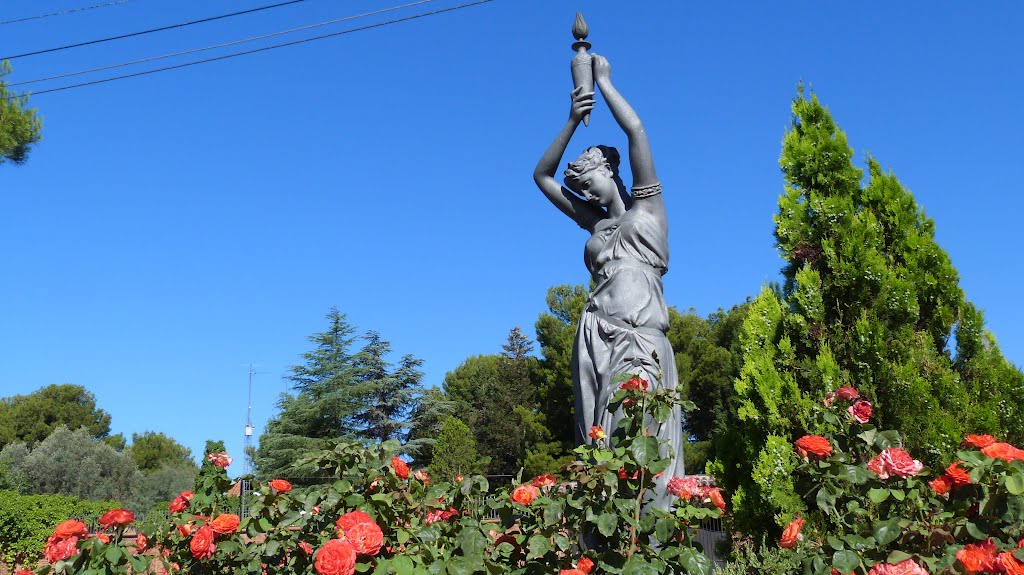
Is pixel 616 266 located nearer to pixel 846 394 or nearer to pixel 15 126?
pixel 846 394

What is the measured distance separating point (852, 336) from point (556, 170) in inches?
129

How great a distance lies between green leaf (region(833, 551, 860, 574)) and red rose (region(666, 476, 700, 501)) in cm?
56

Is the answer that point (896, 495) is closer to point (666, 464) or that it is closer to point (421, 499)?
point (666, 464)

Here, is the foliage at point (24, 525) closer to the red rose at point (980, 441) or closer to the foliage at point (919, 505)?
the foliage at point (919, 505)

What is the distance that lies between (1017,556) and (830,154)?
615 centimetres

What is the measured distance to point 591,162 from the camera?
4914 millimetres

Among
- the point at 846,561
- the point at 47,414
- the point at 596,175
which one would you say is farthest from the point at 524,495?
the point at 47,414

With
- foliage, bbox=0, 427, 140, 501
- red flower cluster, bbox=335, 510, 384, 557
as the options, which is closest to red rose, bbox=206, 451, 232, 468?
red flower cluster, bbox=335, 510, 384, 557

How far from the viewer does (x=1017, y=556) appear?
178 cm

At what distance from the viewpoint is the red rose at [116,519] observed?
2.73m

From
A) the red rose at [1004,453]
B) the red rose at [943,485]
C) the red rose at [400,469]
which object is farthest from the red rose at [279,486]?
the red rose at [1004,453]

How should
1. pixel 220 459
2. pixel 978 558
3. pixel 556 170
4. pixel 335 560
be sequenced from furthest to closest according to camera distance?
pixel 556 170 < pixel 220 459 < pixel 335 560 < pixel 978 558

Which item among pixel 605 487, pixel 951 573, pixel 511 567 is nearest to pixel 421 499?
pixel 511 567

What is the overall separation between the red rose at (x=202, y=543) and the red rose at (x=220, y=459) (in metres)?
0.66
